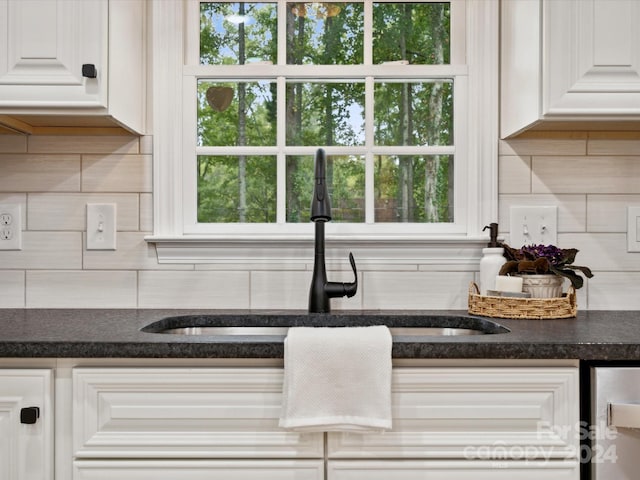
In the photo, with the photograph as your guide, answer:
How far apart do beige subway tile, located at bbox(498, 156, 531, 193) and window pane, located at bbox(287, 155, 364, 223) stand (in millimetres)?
439

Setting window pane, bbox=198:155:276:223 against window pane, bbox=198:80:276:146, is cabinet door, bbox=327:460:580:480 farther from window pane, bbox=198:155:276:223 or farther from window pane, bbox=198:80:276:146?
window pane, bbox=198:80:276:146

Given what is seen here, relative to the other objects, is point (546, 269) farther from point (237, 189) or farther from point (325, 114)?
point (237, 189)

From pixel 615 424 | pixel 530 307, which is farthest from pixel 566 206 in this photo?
pixel 615 424

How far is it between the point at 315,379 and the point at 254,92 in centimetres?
107

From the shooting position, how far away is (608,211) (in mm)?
1729

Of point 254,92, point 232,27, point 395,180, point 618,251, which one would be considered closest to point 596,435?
point 618,251

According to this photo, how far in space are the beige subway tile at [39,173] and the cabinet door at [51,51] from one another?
33cm

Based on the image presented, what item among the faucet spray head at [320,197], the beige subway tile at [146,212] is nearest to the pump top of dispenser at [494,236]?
the faucet spray head at [320,197]

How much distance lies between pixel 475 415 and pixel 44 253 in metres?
1.33

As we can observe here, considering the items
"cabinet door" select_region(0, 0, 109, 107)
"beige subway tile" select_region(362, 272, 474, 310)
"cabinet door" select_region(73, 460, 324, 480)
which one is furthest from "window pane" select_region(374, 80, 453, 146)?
"cabinet door" select_region(73, 460, 324, 480)

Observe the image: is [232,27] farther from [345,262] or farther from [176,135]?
[345,262]

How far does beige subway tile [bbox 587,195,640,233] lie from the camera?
1729 millimetres

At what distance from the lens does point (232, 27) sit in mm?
1840

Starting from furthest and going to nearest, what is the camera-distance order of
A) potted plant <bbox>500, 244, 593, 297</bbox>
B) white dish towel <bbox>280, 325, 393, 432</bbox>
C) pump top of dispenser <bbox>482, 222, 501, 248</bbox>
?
pump top of dispenser <bbox>482, 222, 501, 248</bbox>, potted plant <bbox>500, 244, 593, 297</bbox>, white dish towel <bbox>280, 325, 393, 432</bbox>
